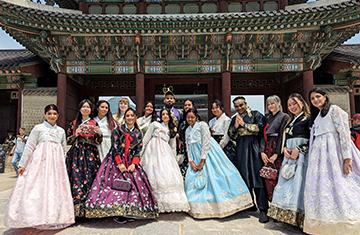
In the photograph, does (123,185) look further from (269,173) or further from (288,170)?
(288,170)

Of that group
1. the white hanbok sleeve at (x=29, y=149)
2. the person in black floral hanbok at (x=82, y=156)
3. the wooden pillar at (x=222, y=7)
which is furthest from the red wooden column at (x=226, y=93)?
the white hanbok sleeve at (x=29, y=149)

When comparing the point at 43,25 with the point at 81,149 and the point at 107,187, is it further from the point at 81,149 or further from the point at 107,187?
the point at 107,187

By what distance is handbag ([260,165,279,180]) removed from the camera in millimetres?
3074

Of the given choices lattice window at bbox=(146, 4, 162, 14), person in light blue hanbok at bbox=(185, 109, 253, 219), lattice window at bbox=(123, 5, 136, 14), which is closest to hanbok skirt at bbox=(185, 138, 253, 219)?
person in light blue hanbok at bbox=(185, 109, 253, 219)

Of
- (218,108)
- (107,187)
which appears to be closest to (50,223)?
(107,187)

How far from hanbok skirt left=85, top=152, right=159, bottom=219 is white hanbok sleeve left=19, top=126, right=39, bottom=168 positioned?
2.76 feet

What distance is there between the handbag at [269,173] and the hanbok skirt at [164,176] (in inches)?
44.8

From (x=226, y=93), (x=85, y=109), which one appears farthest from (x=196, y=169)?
(x=226, y=93)

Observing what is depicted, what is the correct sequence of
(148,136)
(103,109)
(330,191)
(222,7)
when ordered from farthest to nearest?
1. (222,7)
2. (103,109)
3. (148,136)
4. (330,191)

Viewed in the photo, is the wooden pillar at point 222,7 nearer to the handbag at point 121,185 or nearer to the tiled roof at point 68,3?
the tiled roof at point 68,3

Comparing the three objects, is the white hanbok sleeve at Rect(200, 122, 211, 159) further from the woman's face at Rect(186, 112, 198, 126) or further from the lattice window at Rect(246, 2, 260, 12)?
the lattice window at Rect(246, 2, 260, 12)

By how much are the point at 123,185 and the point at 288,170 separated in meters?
2.09

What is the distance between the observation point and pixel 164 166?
10.8ft

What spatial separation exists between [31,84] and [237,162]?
8.88 metres
